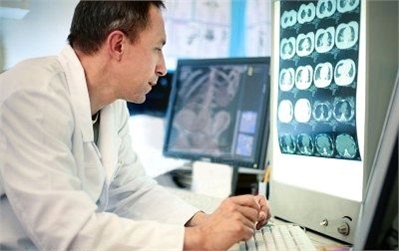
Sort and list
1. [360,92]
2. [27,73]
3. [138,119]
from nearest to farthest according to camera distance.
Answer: [27,73]
[360,92]
[138,119]

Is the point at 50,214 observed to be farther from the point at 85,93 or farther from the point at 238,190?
the point at 238,190

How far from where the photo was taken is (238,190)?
1581 millimetres

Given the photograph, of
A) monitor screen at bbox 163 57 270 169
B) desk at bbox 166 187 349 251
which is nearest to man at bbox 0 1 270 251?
desk at bbox 166 187 349 251

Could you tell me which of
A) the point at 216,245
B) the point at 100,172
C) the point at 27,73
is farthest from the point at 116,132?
the point at 216,245

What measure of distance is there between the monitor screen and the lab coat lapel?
22.5 inches

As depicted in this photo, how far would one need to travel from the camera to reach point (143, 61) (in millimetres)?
916

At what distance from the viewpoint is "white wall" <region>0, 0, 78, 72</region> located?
3.05 feet

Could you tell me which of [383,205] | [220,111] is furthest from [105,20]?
[220,111]

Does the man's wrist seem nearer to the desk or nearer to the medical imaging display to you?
the desk

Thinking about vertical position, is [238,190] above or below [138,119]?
below

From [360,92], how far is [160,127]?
3.39 feet

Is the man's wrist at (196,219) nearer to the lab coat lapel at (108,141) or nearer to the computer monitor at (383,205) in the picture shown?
the lab coat lapel at (108,141)

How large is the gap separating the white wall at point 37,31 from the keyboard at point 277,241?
1.78 ft

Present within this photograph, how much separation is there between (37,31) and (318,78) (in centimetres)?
63
